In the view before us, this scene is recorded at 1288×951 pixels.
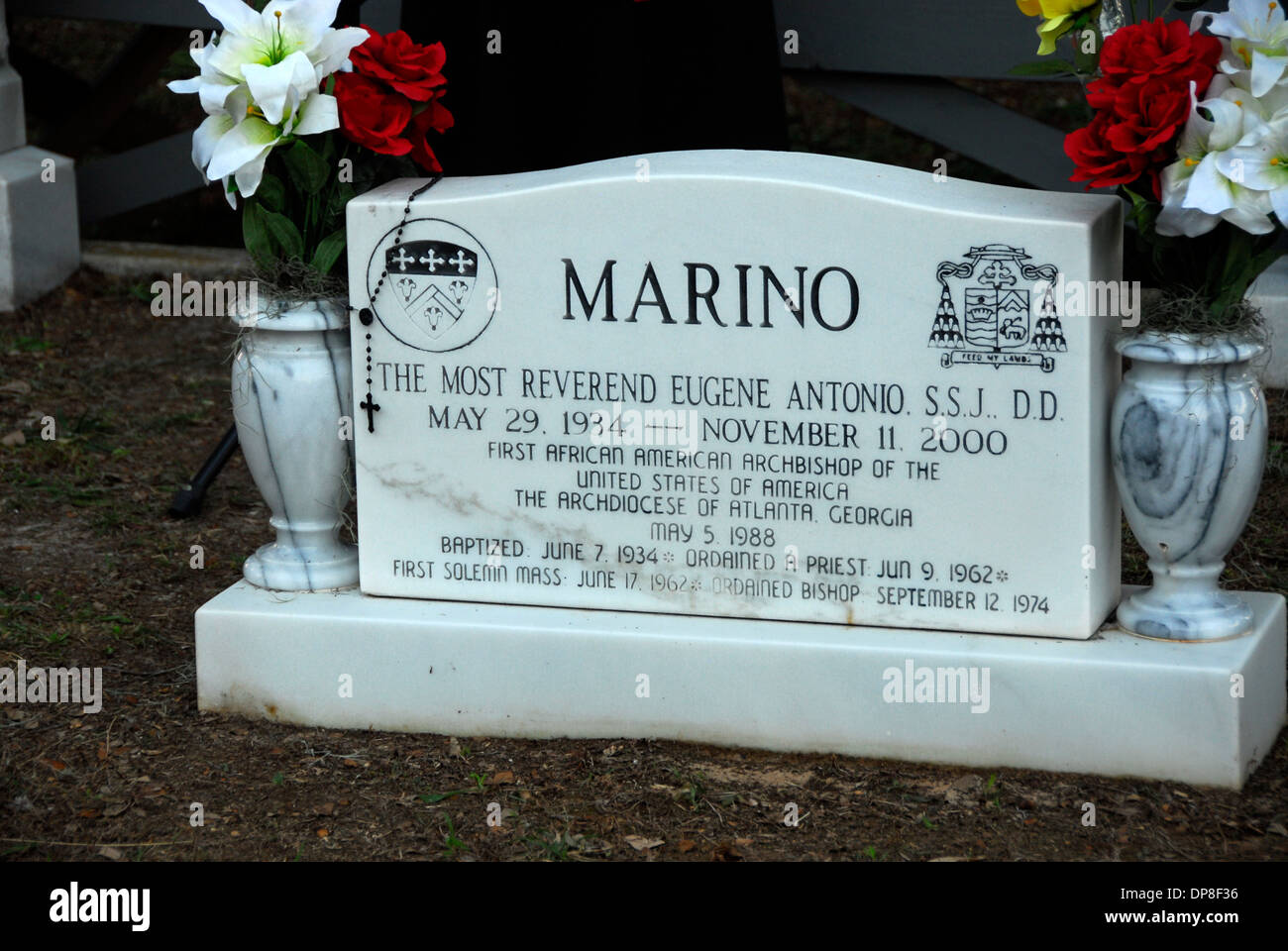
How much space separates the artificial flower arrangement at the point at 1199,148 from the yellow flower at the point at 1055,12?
0.02m

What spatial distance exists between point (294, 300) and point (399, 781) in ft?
3.12

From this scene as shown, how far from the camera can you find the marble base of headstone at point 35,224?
5.63 m

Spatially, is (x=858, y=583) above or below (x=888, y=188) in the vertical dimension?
below

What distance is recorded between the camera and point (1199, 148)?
8.70ft

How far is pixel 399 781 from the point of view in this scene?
116 inches

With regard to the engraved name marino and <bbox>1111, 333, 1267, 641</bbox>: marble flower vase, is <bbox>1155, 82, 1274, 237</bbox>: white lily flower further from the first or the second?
the engraved name marino

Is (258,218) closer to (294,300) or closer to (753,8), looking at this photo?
(294,300)

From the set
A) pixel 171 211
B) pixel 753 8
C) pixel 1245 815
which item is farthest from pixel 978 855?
pixel 171 211

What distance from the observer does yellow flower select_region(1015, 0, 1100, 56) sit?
2824 millimetres

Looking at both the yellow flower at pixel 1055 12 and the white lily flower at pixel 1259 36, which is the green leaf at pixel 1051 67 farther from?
the white lily flower at pixel 1259 36
